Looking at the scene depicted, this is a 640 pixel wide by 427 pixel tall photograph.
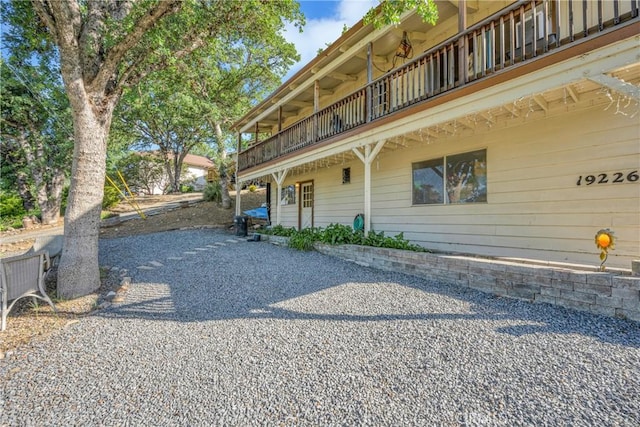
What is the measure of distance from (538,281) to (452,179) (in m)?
3.02

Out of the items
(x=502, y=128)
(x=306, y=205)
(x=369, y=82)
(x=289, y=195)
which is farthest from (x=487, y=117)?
(x=289, y=195)

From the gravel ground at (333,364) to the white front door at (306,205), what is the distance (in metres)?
6.96

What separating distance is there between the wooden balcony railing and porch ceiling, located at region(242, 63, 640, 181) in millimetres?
589

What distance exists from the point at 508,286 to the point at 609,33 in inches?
120

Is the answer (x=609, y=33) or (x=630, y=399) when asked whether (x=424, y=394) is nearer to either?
(x=630, y=399)

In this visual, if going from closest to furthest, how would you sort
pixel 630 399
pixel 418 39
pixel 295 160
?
pixel 630 399
pixel 418 39
pixel 295 160

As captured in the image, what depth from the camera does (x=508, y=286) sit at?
391cm

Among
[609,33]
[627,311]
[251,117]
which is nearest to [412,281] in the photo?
[627,311]

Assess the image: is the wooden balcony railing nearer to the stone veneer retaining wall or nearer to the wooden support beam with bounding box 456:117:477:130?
the wooden support beam with bounding box 456:117:477:130

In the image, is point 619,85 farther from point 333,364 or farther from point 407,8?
point 333,364

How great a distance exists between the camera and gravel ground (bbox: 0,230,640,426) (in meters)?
2.07

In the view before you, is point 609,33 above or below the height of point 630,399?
above

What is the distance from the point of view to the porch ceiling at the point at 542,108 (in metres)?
3.72

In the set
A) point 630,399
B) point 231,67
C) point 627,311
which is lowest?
point 630,399
